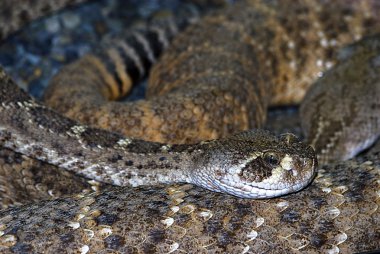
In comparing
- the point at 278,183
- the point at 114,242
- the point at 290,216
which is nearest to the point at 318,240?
the point at 290,216

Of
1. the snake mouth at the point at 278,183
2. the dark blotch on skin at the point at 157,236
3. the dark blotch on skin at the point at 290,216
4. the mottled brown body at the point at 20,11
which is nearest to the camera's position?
the dark blotch on skin at the point at 157,236

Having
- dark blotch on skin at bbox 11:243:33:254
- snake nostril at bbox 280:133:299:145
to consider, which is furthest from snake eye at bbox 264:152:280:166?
dark blotch on skin at bbox 11:243:33:254

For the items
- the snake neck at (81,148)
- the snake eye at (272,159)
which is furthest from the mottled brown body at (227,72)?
the snake eye at (272,159)

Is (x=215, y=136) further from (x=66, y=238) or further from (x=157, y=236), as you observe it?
(x=66, y=238)

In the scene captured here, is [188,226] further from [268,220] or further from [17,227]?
[17,227]

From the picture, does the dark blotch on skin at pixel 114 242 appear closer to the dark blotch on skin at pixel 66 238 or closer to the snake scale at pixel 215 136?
the snake scale at pixel 215 136

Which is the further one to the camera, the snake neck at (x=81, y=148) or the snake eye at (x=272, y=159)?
the snake neck at (x=81, y=148)
